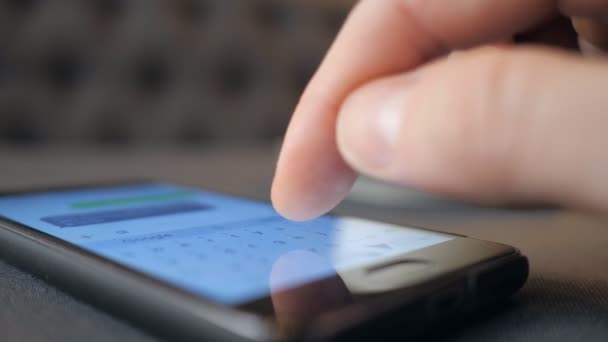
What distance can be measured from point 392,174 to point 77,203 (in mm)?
191

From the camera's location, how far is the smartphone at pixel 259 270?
0.14 meters

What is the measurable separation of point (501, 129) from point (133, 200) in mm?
215

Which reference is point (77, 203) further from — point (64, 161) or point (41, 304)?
point (64, 161)

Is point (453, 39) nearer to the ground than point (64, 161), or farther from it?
farther from it

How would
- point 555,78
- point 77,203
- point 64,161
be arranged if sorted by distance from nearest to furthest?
point 555,78 → point 77,203 → point 64,161

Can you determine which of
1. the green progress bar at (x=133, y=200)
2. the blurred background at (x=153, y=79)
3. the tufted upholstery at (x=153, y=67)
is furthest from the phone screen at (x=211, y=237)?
the tufted upholstery at (x=153, y=67)

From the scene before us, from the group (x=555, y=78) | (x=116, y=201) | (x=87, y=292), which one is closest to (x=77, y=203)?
(x=116, y=201)

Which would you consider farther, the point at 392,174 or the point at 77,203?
the point at 77,203

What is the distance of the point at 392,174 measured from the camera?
0.16 m

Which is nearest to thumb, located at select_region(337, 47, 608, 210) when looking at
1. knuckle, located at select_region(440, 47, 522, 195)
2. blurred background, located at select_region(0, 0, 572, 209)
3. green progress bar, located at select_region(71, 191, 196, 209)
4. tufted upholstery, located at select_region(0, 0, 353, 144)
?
knuckle, located at select_region(440, 47, 522, 195)

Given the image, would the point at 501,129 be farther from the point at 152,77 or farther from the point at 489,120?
the point at 152,77

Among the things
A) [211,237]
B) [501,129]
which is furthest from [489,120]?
[211,237]

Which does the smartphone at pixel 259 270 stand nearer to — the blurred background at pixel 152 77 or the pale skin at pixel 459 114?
the pale skin at pixel 459 114

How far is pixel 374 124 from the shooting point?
154mm
